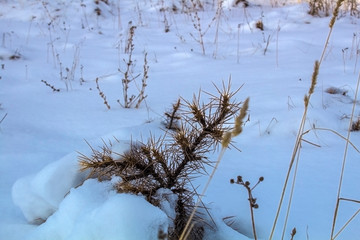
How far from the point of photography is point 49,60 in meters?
4.09

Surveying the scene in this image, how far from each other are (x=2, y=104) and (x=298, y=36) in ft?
12.6

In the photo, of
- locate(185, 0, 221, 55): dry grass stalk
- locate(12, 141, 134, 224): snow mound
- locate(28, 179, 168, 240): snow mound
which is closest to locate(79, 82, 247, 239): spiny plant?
locate(28, 179, 168, 240): snow mound

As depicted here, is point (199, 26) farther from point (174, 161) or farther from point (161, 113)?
point (174, 161)

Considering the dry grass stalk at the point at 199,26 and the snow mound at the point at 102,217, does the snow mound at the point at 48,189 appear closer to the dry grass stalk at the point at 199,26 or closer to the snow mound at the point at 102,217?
the snow mound at the point at 102,217

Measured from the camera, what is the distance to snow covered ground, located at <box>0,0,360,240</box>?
1.15 meters

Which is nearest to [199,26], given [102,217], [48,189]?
[48,189]

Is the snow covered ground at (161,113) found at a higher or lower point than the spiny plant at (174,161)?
lower

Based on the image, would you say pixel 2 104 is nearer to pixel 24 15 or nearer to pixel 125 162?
pixel 125 162

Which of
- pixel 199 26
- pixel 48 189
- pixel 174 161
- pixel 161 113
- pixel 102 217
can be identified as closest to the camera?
pixel 102 217

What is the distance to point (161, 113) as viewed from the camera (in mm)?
2514

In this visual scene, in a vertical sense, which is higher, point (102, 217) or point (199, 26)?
point (199, 26)

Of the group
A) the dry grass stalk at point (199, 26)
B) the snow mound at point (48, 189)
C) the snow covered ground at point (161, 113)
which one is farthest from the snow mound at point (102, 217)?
the dry grass stalk at point (199, 26)

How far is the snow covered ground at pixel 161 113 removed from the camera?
1149mm

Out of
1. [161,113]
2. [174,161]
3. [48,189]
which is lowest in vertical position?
[161,113]
